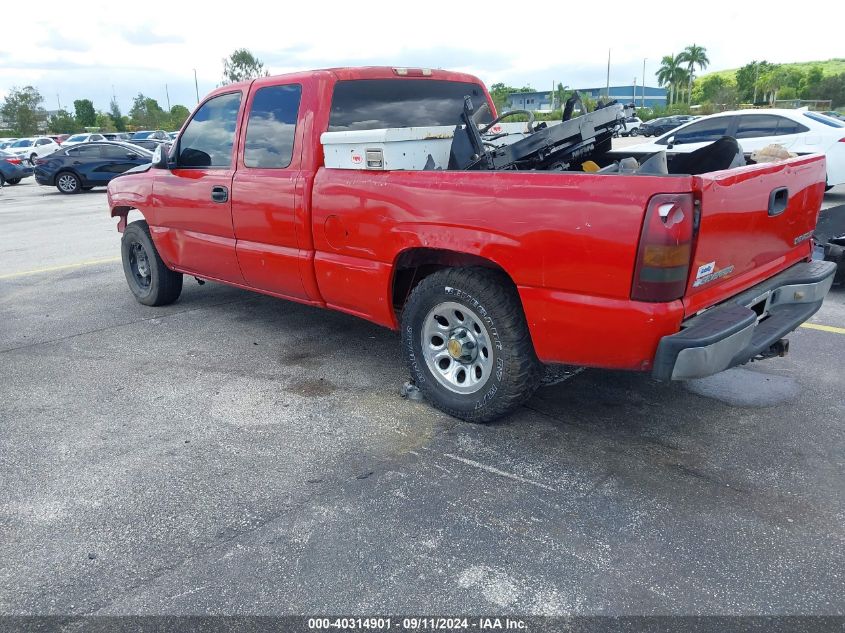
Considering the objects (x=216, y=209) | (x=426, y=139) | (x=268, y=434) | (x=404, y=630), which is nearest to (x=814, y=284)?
(x=426, y=139)

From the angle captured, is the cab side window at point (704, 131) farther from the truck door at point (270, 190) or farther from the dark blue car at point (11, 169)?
the dark blue car at point (11, 169)

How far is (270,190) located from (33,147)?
118ft

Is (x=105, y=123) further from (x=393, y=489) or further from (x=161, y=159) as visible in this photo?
(x=393, y=489)

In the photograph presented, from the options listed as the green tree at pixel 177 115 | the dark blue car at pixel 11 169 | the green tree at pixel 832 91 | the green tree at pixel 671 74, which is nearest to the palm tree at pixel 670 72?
the green tree at pixel 671 74

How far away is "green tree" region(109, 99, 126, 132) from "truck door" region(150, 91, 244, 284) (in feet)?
232

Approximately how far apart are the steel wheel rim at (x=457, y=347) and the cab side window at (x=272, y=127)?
1.53m

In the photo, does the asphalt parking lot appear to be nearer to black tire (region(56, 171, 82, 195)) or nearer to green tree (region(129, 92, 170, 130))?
black tire (region(56, 171, 82, 195))

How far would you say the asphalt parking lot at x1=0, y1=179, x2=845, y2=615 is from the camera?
2.48 meters

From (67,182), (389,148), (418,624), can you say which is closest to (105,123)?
(67,182)

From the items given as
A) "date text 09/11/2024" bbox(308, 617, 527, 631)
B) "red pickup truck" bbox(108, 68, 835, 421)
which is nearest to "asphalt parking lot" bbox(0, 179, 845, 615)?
"date text 09/11/2024" bbox(308, 617, 527, 631)

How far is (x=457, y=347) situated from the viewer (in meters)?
3.76

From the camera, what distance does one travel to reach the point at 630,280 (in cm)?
287

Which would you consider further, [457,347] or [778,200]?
[457,347]

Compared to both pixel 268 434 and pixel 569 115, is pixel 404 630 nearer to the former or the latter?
pixel 268 434
